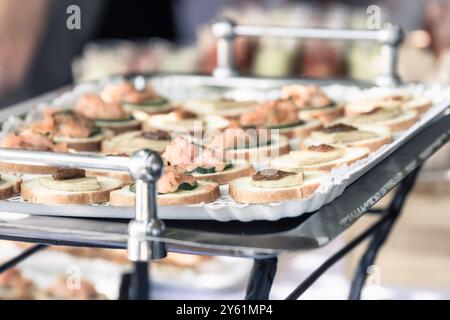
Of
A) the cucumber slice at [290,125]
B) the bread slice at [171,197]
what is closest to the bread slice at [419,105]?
the cucumber slice at [290,125]

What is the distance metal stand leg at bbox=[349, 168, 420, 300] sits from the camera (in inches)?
98.7

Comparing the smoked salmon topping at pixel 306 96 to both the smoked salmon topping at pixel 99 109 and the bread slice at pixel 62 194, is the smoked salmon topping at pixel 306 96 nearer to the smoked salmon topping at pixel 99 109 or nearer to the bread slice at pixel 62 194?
the smoked salmon topping at pixel 99 109

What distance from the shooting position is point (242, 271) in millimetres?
3301

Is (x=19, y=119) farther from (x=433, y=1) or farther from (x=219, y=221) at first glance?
(x=433, y=1)

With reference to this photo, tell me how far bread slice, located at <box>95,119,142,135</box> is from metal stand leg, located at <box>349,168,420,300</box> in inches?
27.1

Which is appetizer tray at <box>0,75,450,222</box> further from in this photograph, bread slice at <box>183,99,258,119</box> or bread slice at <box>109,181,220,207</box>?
bread slice at <box>183,99,258,119</box>

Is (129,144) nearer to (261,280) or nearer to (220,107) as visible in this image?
(220,107)

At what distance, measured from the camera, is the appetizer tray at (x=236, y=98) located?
4.91ft

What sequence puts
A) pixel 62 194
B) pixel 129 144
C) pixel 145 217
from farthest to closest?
1. pixel 129 144
2. pixel 62 194
3. pixel 145 217

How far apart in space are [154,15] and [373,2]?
4.65 ft

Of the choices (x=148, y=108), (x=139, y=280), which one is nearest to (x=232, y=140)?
(x=148, y=108)

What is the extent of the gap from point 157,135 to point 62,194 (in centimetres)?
59

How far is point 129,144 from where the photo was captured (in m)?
2.20
